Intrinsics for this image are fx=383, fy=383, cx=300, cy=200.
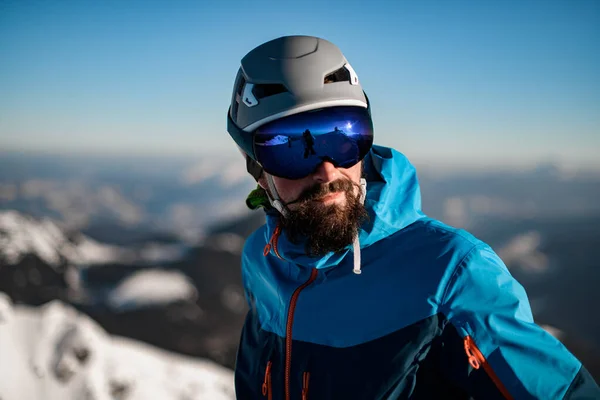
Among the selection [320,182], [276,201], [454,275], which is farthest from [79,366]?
[454,275]

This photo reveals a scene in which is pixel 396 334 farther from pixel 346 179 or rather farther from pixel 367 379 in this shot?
pixel 346 179

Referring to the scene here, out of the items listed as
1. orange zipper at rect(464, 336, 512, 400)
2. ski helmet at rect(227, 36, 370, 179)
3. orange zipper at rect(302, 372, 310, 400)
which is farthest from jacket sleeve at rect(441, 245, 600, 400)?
ski helmet at rect(227, 36, 370, 179)

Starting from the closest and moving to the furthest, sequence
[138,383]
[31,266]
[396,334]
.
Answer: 1. [396,334]
2. [138,383]
3. [31,266]

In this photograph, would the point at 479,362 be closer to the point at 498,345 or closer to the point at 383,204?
the point at 498,345

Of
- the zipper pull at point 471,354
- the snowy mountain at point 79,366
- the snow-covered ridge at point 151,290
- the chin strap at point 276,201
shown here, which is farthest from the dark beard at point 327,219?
the snow-covered ridge at point 151,290

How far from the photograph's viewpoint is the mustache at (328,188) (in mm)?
2414

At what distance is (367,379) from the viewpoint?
206 cm

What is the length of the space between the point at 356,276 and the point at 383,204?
46 centimetres

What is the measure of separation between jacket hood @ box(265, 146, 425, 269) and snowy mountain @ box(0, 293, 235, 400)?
61.7ft

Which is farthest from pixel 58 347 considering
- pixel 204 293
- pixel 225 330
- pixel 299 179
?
pixel 299 179

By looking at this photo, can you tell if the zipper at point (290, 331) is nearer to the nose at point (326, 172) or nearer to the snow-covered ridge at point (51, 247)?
the nose at point (326, 172)

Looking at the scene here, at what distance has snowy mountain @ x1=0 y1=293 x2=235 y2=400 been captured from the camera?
17.3 m

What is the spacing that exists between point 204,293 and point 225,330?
17.5 feet

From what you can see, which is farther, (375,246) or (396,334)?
(375,246)
